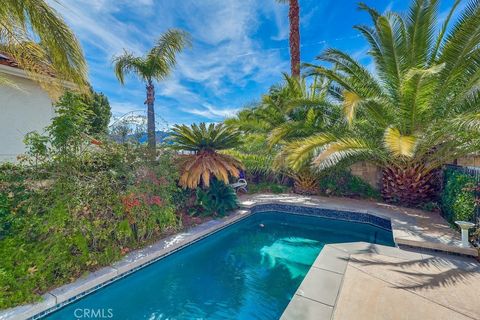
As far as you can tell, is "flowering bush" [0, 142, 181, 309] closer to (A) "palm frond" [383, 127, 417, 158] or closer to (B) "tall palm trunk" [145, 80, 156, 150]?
(B) "tall palm trunk" [145, 80, 156, 150]

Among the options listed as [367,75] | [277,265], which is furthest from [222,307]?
[367,75]

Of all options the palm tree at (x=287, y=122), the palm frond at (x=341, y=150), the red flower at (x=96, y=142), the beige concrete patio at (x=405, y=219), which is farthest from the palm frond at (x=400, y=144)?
the red flower at (x=96, y=142)

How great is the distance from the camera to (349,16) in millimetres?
9734

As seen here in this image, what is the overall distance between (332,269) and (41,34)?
6.99 m

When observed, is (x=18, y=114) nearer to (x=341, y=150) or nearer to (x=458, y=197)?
(x=341, y=150)

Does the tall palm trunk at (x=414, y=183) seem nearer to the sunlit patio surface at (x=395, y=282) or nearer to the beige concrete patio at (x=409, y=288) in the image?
the sunlit patio surface at (x=395, y=282)

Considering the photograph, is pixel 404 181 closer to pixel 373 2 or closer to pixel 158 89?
pixel 373 2

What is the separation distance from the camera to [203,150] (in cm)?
750

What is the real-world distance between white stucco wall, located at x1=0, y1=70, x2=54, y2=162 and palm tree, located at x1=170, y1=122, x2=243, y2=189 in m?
4.81

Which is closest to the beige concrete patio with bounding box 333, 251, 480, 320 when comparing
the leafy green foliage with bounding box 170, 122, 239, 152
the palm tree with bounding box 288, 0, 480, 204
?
the palm tree with bounding box 288, 0, 480, 204

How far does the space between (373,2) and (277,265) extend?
354 inches

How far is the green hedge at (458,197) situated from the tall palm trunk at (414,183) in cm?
63

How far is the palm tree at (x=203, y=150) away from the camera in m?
6.89

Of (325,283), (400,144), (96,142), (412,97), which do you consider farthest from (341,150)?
(96,142)
